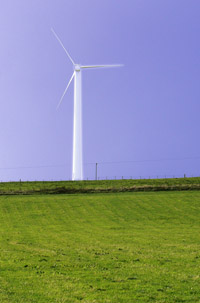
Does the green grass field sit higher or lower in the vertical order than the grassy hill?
lower

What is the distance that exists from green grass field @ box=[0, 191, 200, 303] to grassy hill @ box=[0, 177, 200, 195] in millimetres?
20786

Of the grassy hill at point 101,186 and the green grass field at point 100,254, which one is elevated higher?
the grassy hill at point 101,186

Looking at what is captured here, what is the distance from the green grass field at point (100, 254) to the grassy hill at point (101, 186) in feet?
68.2

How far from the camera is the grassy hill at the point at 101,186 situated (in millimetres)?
78125

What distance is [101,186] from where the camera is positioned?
84125 millimetres

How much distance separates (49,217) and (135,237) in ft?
66.9

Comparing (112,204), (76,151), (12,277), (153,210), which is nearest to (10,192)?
(76,151)

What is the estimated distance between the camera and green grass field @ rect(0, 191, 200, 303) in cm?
1403

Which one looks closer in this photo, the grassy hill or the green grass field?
the green grass field

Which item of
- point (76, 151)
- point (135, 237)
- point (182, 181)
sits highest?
point (76, 151)

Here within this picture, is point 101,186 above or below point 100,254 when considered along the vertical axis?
above

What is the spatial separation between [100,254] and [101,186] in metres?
61.0

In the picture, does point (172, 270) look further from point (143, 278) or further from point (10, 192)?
point (10, 192)

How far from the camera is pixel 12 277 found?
16.6 meters
